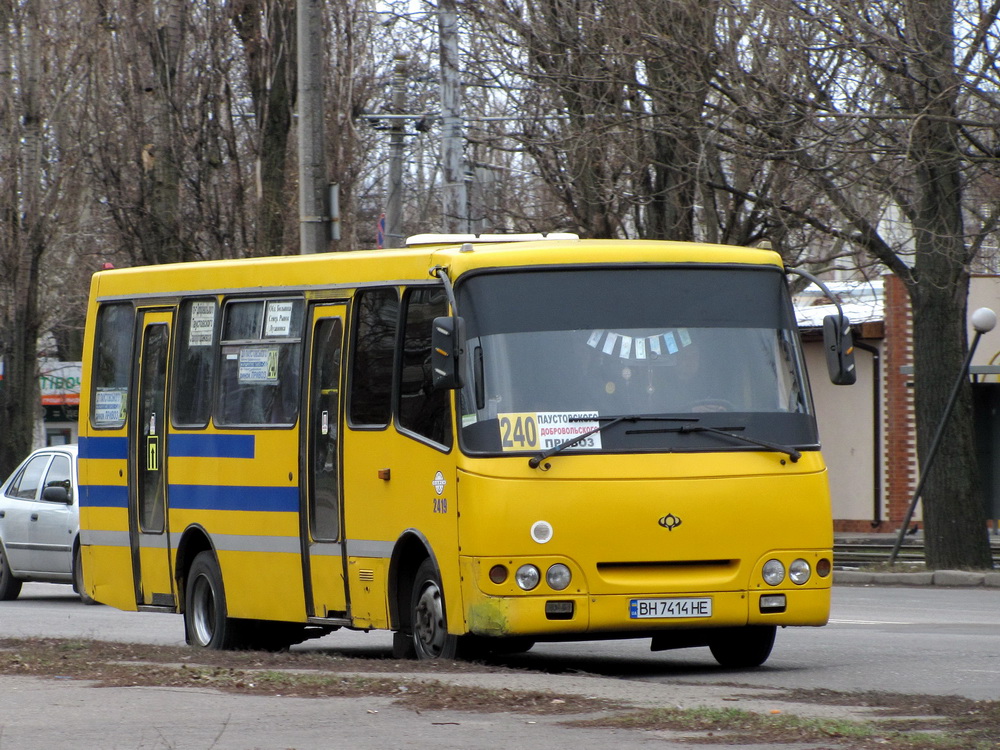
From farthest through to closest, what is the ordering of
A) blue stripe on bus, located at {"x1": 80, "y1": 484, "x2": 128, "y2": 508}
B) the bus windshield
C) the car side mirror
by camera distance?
the car side mirror
blue stripe on bus, located at {"x1": 80, "y1": 484, "x2": 128, "y2": 508}
the bus windshield

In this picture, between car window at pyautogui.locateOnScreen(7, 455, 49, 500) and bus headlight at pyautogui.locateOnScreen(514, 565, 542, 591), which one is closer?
bus headlight at pyautogui.locateOnScreen(514, 565, 542, 591)

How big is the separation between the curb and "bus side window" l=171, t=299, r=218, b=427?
1045 cm

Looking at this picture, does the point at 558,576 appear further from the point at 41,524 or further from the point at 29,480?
the point at 29,480

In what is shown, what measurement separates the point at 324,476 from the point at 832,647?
3.65 meters

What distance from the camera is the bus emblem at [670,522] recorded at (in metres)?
10.7

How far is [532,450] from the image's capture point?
10602mm

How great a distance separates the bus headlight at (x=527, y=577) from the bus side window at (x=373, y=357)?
5.08 ft

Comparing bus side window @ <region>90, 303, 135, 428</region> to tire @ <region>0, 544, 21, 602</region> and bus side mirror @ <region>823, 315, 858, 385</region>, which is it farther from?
tire @ <region>0, 544, 21, 602</region>

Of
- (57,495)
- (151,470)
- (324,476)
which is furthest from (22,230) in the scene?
(324,476)

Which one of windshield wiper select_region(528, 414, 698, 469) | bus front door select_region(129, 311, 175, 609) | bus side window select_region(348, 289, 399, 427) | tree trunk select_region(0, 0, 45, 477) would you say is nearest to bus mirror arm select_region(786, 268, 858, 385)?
windshield wiper select_region(528, 414, 698, 469)

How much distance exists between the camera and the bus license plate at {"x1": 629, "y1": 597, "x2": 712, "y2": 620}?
10.7 m

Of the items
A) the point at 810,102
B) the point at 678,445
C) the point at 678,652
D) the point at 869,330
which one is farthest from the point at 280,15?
the point at 678,445

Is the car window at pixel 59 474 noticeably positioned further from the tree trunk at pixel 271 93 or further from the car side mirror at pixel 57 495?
the tree trunk at pixel 271 93

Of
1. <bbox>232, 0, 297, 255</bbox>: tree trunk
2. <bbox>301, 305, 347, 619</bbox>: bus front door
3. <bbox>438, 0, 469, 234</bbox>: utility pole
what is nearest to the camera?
<bbox>301, 305, 347, 619</bbox>: bus front door
